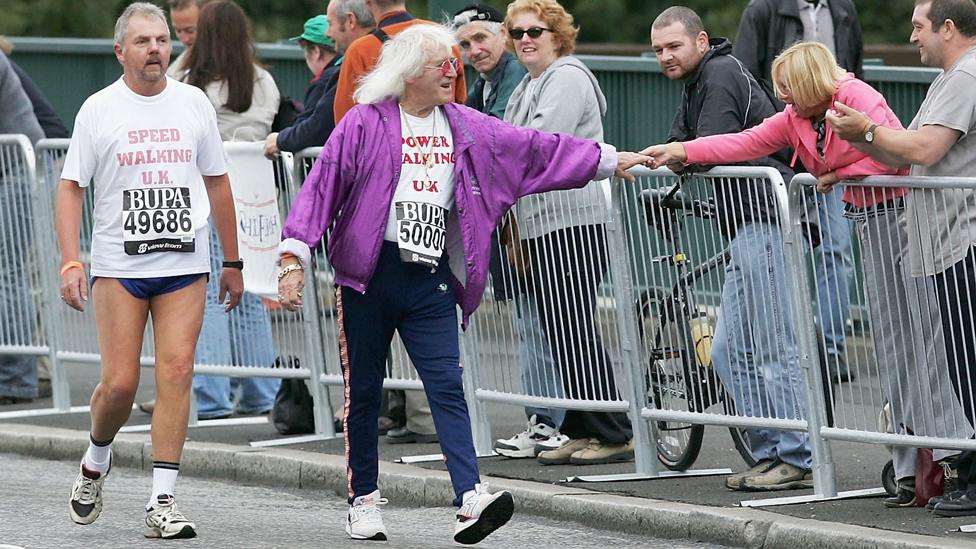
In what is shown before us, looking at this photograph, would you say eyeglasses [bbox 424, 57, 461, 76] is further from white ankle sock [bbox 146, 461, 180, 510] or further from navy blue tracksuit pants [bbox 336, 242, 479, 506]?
white ankle sock [bbox 146, 461, 180, 510]

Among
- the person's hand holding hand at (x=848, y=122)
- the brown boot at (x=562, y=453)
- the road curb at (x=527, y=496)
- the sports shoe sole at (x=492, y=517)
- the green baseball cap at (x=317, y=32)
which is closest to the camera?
the person's hand holding hand at (x=848, y=122)

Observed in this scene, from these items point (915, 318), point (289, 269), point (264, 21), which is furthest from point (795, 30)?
point (264, 21)

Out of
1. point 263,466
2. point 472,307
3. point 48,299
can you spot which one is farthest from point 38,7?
point 472,307

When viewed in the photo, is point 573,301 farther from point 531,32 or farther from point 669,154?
point 531,32

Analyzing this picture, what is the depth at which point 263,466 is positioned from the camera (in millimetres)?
9836

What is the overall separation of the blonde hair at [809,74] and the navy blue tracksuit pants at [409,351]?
1.45 metres

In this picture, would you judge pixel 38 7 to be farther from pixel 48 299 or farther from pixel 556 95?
pixel 556 95

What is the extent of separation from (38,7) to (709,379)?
24.4 meters

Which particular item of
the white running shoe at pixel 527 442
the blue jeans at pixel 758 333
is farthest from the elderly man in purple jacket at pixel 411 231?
the white running shoe at pixel 527 442

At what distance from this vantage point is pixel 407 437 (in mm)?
10242

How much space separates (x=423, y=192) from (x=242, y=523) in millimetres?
1661

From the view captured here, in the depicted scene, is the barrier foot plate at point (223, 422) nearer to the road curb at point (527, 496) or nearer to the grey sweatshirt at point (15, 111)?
the road curb at point (527, 496)

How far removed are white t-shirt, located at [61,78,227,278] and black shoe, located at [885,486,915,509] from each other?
2.84m

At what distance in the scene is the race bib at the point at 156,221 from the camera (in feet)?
26.4
